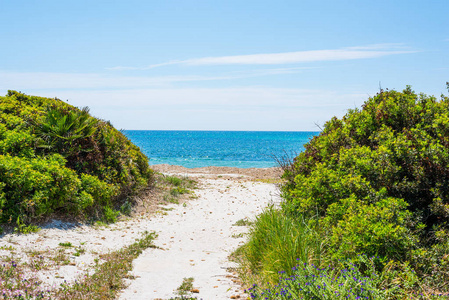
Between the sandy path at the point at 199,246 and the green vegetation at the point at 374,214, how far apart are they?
2.69 feet

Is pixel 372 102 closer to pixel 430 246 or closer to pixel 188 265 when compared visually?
pixel 430 246

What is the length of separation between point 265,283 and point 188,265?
2.50 metres

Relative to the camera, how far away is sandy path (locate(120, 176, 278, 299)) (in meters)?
6.05

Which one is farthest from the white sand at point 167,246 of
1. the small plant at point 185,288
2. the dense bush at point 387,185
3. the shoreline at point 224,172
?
the shoreline at point 224,172

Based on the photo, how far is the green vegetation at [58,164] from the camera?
26.9ft

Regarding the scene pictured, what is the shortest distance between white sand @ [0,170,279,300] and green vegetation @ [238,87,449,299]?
3.01ft

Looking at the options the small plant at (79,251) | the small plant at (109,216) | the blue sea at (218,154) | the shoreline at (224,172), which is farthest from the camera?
the blue sea at (218,154)

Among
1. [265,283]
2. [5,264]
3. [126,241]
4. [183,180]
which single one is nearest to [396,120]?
[265,283]

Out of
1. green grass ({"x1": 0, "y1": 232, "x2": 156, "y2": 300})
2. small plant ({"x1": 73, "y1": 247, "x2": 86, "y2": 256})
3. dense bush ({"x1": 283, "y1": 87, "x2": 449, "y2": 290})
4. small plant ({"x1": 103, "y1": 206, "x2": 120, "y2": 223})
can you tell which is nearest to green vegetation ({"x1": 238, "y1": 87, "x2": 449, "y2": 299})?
dense bush ({"x1": 283, "y1": 87, "x2": 449, "y2": 290})

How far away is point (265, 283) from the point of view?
18.2 ft

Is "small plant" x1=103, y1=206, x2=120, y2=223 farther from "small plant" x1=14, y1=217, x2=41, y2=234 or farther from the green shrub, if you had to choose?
the green shrub

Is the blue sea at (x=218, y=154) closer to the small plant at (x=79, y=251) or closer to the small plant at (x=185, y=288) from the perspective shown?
the small plant at (x=185, y=288)

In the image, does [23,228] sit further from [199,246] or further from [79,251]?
[199,246]

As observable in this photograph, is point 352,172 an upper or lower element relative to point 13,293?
upper
